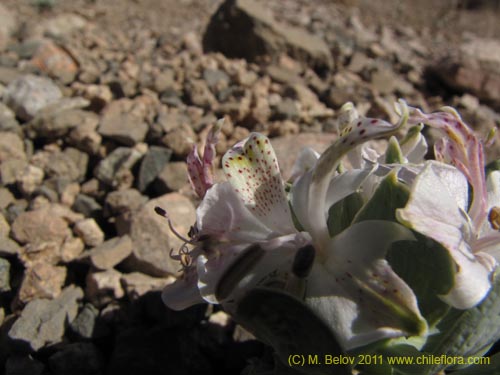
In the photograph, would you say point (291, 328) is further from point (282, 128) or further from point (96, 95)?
point (96, 95)

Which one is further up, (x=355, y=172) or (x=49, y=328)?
(x=355, y=172)

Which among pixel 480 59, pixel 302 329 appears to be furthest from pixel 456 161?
pixel 480 59

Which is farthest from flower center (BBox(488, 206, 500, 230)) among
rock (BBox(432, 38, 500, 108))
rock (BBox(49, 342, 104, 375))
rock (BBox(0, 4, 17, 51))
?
rock (BBox(0, 4, 17, 51))

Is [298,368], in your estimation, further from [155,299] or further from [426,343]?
[155,299]

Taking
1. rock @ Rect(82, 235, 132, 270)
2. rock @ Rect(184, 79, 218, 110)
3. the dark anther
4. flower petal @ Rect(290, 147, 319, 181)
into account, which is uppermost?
the dark anther

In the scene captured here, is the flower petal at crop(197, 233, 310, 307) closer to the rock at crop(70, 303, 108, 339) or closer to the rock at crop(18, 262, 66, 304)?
the rock at crop(70, 303, 108, 339)

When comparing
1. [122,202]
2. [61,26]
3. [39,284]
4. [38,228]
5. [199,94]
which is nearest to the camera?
[39,284]

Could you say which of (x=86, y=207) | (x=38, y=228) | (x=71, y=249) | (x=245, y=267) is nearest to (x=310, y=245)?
(x=245, y=267)
